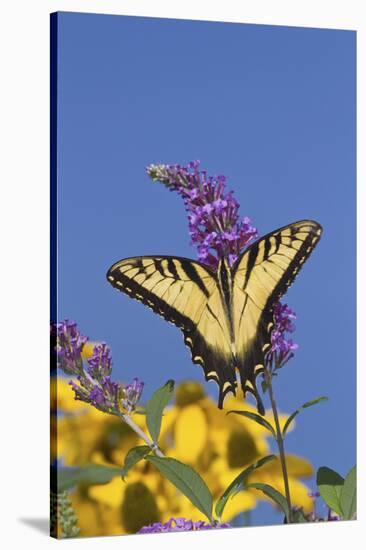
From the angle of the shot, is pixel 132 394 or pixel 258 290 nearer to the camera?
pixel 132 394

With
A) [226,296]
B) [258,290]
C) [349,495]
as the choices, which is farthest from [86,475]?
[349,495]

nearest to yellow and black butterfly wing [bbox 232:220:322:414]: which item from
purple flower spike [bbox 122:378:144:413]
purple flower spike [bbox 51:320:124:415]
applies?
purple flower spike [bbox 122:378:144:413]

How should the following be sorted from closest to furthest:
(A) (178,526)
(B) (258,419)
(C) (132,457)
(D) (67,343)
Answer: (D) (67,343)
(C) (132,457)
(A) (178,526)
(B) (258,419)

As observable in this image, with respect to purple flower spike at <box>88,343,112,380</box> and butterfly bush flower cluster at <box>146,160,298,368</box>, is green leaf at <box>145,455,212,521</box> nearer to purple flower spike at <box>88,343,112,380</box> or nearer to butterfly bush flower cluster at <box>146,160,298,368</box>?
purple flower spike at <box>88,343,112,380</box>

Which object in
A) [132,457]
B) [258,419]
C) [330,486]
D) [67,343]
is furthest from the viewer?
[330,486]

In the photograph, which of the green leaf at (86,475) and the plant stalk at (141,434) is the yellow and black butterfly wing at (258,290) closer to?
the plant stalk at (141,434)

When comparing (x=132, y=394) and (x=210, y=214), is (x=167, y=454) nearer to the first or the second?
(x=132, y=394)

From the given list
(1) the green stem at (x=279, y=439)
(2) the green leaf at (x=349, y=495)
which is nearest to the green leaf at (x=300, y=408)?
(1) the green stem at (x=279, y=439)
